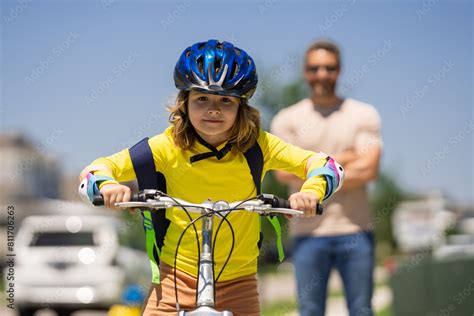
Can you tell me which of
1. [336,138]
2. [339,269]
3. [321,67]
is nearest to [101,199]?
[339,269]

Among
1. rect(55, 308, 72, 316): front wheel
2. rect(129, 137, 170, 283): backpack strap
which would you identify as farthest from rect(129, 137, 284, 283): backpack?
rect(55, 308, 72, 316): front wheel

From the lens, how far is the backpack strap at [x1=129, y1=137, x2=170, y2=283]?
14.7 feet

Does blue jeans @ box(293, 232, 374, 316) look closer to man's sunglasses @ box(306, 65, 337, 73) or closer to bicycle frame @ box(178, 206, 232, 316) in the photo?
man's sunglasses @ box(306, 65, 337, 73)

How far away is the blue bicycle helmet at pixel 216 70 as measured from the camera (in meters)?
4.40

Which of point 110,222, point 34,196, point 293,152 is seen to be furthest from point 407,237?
point 293,152

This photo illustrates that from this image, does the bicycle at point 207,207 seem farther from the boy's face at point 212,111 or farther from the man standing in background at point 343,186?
the man standing in background at point 343,186

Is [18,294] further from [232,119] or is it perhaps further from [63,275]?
[232,119]

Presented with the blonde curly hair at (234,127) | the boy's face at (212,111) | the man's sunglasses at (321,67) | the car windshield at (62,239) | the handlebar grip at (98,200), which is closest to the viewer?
the handlebar grip at (98,200)

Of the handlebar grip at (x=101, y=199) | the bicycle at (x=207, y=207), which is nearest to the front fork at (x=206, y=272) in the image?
the bicycle at (x=207, y=207)

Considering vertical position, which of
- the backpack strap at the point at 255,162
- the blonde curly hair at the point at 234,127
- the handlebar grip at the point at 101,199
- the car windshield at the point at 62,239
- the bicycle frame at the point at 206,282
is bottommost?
the bicycle frame at the point at 206,282

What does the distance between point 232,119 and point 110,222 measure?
583 inches

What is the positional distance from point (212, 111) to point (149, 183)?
46 cm

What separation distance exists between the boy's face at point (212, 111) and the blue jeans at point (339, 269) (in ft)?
7.74

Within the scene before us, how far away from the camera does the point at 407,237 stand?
42.7m
